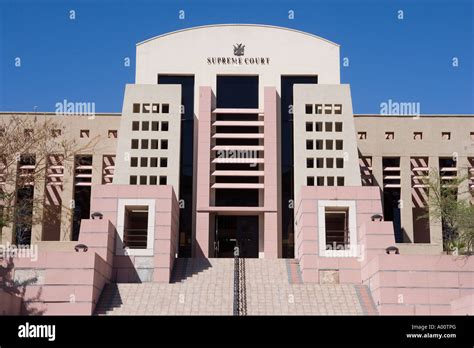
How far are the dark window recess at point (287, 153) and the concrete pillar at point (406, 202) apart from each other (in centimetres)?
753

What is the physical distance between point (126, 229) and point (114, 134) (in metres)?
12.4

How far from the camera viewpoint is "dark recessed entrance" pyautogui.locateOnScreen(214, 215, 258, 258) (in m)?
42.2

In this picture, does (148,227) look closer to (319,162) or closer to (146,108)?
(146,108)

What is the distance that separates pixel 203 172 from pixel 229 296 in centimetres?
1375

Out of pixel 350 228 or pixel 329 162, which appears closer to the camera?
pixel 350 228

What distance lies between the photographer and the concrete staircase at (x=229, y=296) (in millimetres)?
27928

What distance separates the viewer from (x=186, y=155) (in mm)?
43312

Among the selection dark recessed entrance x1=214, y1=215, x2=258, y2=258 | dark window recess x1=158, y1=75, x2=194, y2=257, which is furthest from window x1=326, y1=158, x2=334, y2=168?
dark window recess x1=158, y1=75, x2=194, y2=257

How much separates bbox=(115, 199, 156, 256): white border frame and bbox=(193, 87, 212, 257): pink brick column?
7.16 m

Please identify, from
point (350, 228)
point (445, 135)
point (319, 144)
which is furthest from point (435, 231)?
point (350, 228)

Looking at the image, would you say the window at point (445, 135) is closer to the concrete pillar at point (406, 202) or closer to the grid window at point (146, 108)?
the concrete pillar at point (406, 202)

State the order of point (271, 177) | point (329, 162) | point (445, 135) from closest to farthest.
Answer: point (329, 162) < point (271, 177) < point (445, 135)

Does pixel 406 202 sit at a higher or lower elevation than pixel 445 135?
lower
